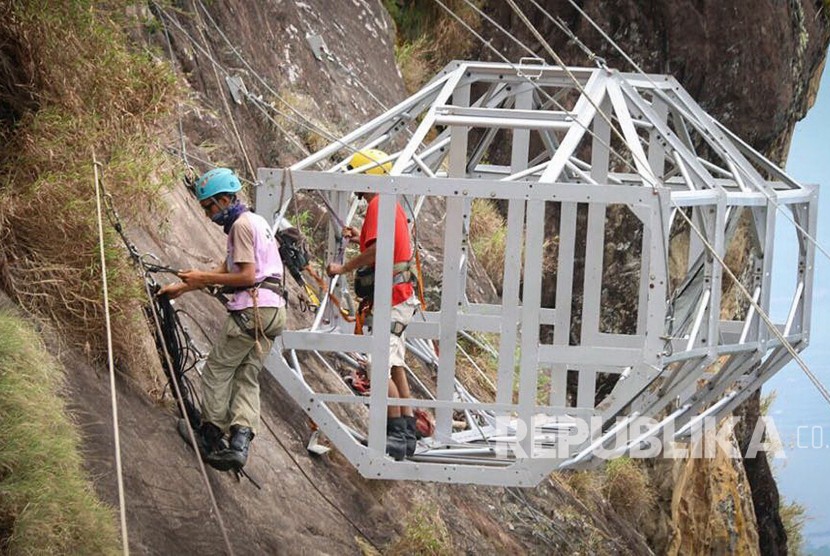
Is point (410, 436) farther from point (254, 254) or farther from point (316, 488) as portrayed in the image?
point (254, 254)

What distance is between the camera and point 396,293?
1098cm

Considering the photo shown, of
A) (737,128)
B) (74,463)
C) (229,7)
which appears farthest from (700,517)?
(74,463)

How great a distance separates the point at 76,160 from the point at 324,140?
18.4 ft

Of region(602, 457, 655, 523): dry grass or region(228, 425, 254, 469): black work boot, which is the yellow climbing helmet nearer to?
region(228, 425, 254, 469): black work boot

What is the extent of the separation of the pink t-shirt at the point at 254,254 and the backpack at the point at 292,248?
2.74 ft

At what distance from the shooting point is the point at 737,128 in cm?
2303

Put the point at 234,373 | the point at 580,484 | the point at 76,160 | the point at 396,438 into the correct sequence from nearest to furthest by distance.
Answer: the point at 234,373 → the point at 396,438 → the point at 76,160 → the point at 580,484

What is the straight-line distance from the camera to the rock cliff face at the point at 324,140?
10.2 meters

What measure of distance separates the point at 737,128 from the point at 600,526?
8060 mm

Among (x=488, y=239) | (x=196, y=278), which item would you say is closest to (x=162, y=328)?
(x=196, y=278)

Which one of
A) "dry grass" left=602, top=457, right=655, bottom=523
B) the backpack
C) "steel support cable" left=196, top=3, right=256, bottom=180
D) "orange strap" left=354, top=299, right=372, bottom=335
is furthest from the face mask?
"dry grass" left=602, top=457, right=655, bottom=523

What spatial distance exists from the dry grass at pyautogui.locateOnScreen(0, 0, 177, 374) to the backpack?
1.04 m

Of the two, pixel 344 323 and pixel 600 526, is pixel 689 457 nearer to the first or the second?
pixel 600 526

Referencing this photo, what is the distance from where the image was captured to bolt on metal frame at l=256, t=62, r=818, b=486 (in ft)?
34.1
